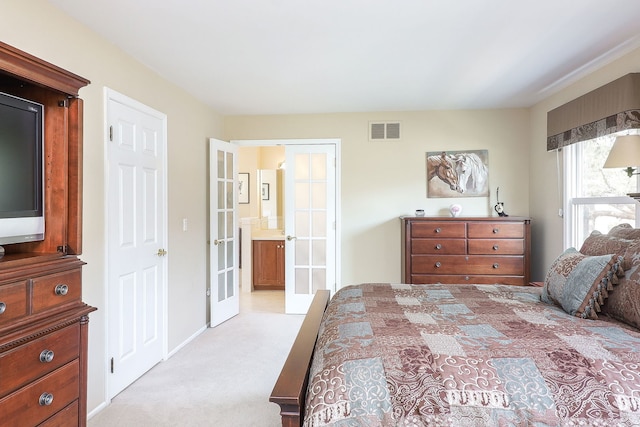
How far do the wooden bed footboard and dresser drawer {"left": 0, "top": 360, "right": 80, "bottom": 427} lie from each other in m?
0.89

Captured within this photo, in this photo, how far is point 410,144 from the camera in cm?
441

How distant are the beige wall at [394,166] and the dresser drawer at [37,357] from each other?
3233 mm

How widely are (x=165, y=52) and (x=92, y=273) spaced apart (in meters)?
1.64

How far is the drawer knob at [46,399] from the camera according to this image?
55.3 inches

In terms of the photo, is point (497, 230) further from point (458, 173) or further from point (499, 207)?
point (458, 173)

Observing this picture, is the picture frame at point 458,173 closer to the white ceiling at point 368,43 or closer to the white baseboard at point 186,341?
the white ceiling at point 368,43

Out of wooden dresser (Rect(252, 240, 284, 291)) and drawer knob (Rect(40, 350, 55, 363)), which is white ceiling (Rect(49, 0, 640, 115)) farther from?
wooden dresser (Rect(252, 240, 284, 291))

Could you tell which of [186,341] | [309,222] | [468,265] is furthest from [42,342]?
[468,265]

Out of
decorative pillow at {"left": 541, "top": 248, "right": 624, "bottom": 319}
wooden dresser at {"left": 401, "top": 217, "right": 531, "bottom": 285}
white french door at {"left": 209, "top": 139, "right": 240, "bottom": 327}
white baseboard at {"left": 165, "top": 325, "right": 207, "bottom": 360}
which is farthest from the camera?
white french door at {"left": 209, "top": 139, "right": 240, "bottom": 327}

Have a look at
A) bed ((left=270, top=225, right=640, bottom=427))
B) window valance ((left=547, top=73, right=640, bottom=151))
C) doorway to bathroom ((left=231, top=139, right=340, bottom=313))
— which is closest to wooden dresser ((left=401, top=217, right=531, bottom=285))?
window valance ((left=547, top=73, right=640, bottom=151))

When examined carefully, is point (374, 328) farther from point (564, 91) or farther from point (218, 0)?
point (564, 91)

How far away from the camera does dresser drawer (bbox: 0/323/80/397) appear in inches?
50.1

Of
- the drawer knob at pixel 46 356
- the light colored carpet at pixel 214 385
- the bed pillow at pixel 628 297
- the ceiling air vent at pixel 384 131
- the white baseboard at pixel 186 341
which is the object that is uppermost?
the ceiling air vent at pixel 384 131

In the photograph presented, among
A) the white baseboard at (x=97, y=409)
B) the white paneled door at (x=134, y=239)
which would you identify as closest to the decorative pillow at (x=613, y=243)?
the white paneled door at (x=134, y=239)
